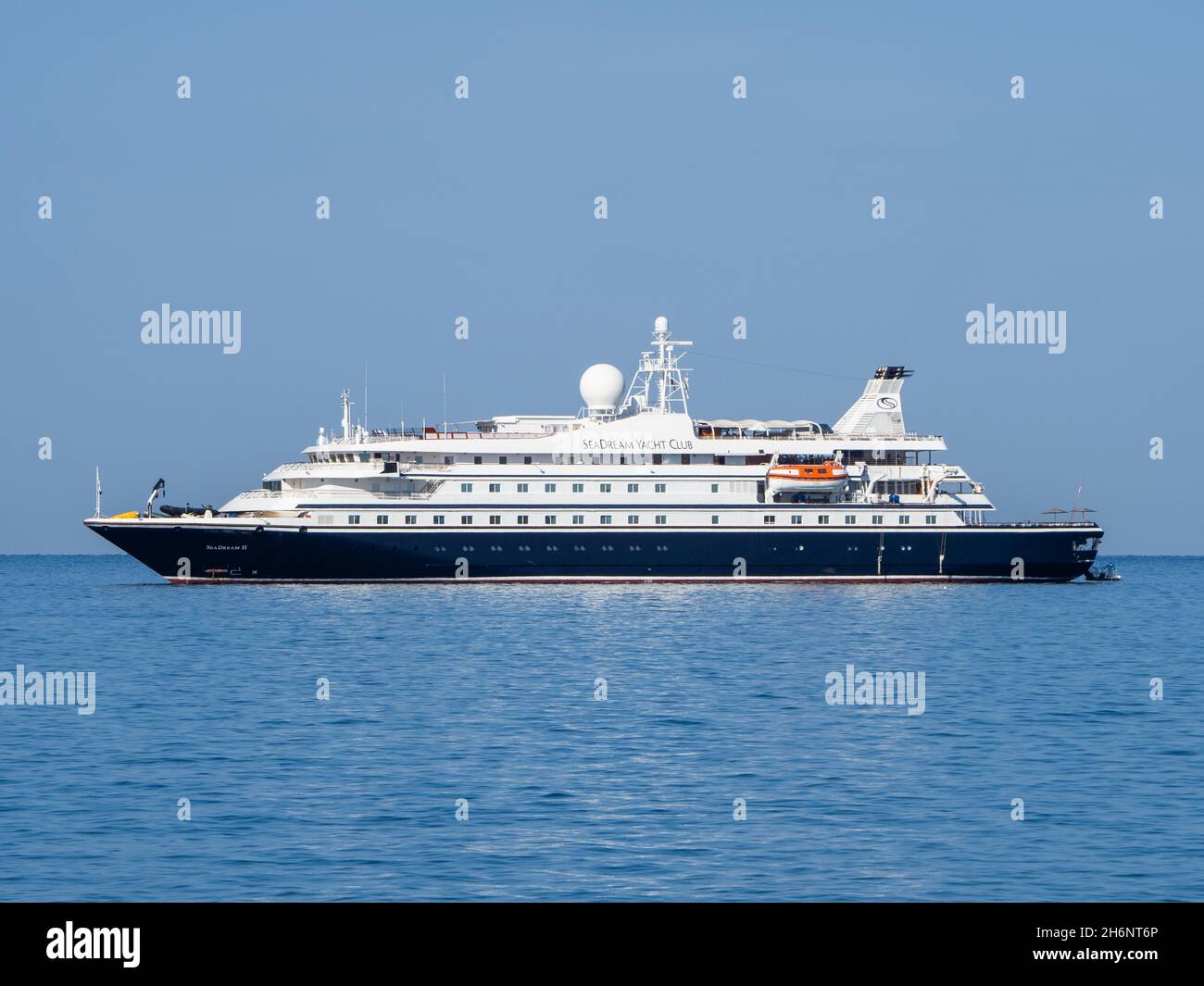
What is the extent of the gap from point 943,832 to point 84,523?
192ft

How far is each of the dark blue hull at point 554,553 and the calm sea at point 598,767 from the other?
17.6 m

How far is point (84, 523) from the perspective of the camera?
71.6 metres

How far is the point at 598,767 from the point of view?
87.0ft

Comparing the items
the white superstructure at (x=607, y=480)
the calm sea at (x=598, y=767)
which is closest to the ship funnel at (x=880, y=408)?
the white superstructure at (x=607, y=480)

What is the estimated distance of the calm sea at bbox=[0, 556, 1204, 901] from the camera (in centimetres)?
1931

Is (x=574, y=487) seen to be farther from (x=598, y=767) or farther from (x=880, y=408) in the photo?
(x=598, y=767)

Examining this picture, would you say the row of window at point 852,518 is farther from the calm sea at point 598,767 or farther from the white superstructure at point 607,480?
the calm sea at point 598,767

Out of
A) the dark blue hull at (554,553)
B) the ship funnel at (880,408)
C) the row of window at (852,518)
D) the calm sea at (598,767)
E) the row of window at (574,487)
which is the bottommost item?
the calm sea at (598,767)

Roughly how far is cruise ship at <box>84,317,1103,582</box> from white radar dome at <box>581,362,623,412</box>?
9.93ft

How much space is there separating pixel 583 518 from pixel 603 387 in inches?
383

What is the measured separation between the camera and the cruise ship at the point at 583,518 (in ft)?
234
